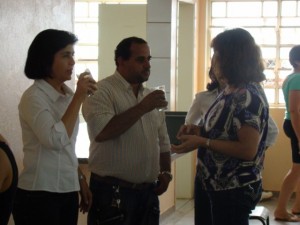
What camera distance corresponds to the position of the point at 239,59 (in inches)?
90.4

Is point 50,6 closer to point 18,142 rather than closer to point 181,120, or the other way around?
point 18,142

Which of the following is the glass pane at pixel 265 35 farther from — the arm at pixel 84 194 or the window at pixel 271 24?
the arm at pixel 84 194

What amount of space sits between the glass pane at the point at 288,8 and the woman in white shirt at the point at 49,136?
4.40m

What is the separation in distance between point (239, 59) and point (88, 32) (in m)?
4.14

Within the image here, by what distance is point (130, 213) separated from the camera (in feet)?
8.68

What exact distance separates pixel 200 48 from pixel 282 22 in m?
0.92

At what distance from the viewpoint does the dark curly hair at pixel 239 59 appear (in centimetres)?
230

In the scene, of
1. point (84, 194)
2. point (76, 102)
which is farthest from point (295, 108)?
point (76, 102)

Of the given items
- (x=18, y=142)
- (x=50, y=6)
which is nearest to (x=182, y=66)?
(x=50, y=6)

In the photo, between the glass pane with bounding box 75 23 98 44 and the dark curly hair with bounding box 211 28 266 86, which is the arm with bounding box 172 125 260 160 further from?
the glass pane with bounding box 75 23 98 44

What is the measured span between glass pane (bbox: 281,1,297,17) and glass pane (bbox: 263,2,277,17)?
0.08m

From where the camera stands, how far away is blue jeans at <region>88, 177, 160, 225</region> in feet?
8.57

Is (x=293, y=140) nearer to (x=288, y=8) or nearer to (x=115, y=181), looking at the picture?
(x=288, y=8)

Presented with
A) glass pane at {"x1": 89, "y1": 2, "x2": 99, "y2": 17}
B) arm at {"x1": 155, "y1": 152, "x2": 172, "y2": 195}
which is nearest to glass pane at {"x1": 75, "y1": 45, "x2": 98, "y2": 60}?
glass pane at {"x1": 89, "y1": 2, "x2": 99, "y2": 17}
